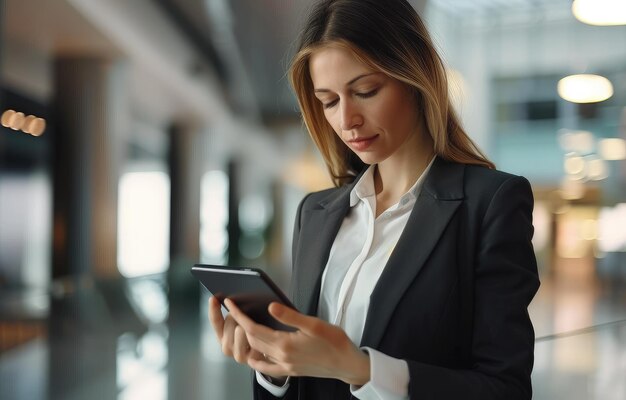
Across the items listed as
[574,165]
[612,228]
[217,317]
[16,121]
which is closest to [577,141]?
[574,165]

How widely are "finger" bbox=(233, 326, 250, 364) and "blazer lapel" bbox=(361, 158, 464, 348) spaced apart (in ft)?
0.80

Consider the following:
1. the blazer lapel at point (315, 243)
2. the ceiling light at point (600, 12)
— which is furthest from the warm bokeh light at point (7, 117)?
the blazer lapel at point (315, 243)

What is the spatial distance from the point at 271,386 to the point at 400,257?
46 cm

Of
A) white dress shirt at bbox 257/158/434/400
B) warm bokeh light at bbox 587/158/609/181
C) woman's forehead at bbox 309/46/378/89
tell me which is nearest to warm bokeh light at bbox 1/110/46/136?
warm bokeh light at bbox 587/158/609/181

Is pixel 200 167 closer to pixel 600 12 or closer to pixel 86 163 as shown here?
pixel 86 163

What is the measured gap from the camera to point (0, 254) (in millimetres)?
16062

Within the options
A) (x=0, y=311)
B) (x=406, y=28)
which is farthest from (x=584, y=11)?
(x=0, y=311)

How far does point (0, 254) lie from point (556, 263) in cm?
1173

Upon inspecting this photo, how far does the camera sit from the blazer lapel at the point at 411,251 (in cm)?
172

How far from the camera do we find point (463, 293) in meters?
1.72

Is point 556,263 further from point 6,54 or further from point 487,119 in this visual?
point 6,54

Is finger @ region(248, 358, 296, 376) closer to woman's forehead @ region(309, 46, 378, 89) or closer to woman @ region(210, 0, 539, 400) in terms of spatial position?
woman @ region(210, 0, 539, 400)

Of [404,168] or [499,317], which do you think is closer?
[499,317]

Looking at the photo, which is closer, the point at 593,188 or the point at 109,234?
the point at 593,188
